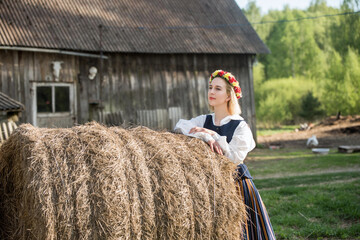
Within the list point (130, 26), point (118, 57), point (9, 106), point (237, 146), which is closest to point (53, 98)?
point (118, 57)

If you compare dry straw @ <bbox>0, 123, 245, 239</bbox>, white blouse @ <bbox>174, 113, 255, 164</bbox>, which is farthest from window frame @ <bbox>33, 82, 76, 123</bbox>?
white blouse @ <bbox>174, 113, 255, 164</bbox>

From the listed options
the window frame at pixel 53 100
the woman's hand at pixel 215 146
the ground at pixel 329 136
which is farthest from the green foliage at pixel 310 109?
the woman's hand at pixel 215 146

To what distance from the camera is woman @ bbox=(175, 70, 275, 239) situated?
A: 3.63m

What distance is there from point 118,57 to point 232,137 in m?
9.90

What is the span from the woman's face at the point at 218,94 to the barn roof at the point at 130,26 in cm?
851

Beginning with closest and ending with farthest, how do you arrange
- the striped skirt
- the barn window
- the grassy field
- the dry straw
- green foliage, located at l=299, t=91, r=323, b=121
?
1. the dry straw
2. the striped skirt
3. the grassy field
4. the barn window
5. green foliage, located at l=299, t=91, r=323, b=121

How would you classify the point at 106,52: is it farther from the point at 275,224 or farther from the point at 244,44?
the point at 275,224

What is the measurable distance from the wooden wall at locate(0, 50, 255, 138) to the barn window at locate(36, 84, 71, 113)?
29 cm

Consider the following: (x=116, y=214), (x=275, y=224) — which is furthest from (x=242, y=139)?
(x=275, y=224)

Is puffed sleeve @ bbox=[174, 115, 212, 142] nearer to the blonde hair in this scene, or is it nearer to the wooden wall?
the blonde hair

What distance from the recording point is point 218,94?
393cm

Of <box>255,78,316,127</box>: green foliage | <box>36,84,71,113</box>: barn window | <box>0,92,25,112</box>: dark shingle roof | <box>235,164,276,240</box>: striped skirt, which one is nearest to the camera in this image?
<box>235,164,276,240</box>: striped skirt

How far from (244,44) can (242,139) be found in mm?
11579

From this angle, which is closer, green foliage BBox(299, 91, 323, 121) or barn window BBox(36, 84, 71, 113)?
barn window BBox(36, 84, 71, 113)
